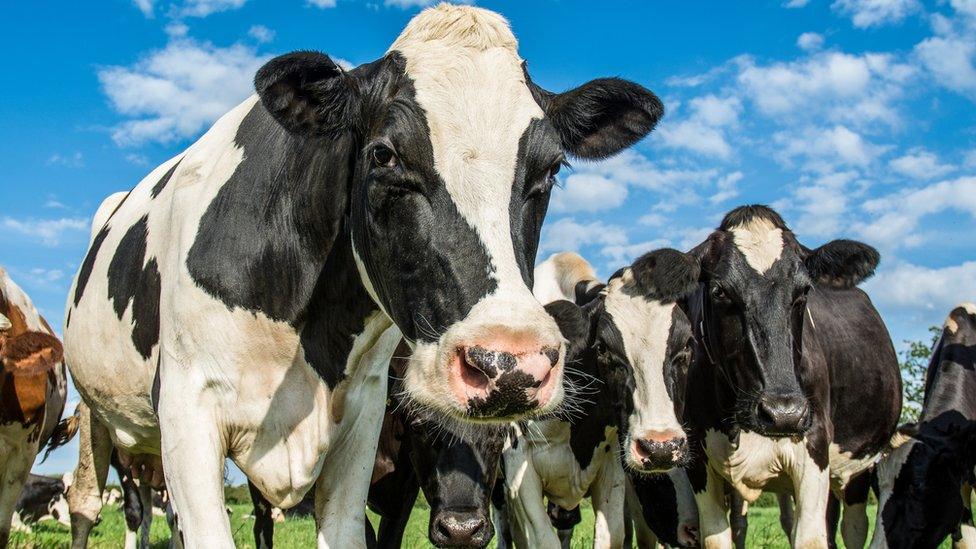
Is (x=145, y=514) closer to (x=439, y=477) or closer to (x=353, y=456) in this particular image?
(x=439, y=477)

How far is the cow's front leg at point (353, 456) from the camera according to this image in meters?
4.49

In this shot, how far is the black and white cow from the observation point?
325cm

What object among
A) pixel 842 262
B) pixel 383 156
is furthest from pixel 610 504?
pixel 383 156

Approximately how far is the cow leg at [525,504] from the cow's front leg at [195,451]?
3930 mm

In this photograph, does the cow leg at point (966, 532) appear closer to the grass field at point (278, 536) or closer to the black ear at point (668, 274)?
the black ear at point (668, 274)

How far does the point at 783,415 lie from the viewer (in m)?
6.52

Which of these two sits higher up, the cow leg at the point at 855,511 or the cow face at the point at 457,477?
the cow face at the point at 457,477

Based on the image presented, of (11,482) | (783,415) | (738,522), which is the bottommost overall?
(738,522)

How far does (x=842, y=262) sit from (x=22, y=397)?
6985mm

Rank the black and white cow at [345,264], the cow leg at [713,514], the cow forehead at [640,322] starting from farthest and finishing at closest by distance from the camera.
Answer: the cow forehead at [640,322], the cow leg at [713,514], the black and white cow at [345,264]

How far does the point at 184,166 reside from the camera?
498cm

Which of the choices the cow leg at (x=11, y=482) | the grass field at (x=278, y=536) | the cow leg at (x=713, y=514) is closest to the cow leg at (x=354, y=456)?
the cow leg at (x=713, y=514)

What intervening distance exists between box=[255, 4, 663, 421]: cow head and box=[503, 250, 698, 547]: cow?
11.4 feet

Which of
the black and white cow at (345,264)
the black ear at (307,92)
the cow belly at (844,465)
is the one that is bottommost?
the cow belly at (844,465)
